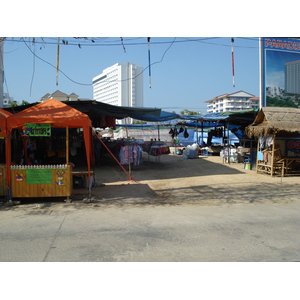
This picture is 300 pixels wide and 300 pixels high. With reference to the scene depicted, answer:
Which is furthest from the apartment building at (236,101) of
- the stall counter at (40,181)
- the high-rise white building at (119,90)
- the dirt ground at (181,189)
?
the stall counter at (40,181)

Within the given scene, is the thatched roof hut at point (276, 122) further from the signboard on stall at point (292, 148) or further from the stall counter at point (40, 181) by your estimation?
the stall counter at point (40, 181)

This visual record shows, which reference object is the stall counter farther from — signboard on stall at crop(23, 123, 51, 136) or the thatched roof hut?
the thatched roof hut

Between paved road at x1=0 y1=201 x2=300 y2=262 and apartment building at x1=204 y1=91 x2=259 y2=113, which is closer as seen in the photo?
paved road at x1=0 y1=201 x2=300 y2=262

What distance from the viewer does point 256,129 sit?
14.0 metres

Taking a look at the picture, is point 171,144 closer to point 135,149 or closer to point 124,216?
point 135,149

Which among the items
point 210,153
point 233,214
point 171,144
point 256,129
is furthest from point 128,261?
point 171,144

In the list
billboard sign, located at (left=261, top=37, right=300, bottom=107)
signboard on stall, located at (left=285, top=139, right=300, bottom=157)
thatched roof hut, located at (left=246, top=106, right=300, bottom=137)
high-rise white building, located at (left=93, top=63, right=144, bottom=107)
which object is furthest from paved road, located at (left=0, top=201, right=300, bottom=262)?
high-rise white building, located at (left=93, top=63, right=144, bottom=107)

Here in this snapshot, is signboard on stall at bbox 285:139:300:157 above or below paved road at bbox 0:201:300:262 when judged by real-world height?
above

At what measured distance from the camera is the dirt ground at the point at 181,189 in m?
8.56

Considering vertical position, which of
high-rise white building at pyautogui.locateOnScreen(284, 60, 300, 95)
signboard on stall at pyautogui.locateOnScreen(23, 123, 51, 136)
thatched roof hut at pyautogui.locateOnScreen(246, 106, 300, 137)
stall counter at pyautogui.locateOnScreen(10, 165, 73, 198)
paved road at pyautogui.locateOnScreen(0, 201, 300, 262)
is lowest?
paved road at pyautogui.locateOnScreen(0, 201, 300, 262)

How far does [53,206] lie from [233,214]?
480cm

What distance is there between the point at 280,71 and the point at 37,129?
17803 millimetres

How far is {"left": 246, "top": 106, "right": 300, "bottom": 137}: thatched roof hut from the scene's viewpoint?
510 inches

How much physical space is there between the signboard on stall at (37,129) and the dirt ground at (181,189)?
201 centimetres
